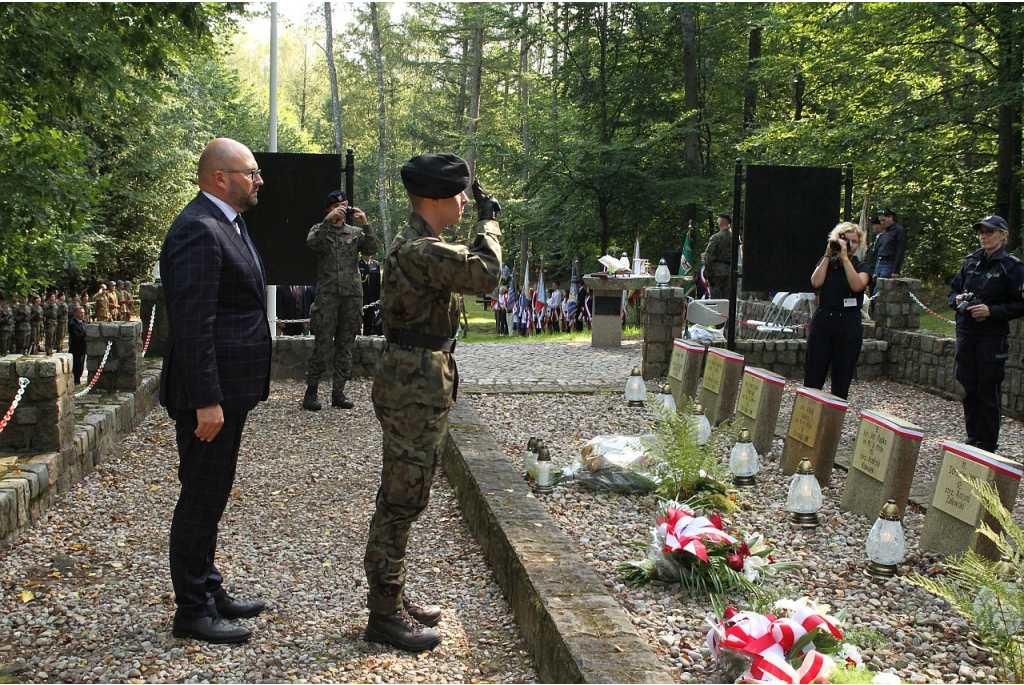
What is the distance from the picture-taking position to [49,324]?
19281mm

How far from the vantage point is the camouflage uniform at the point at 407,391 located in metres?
3.66

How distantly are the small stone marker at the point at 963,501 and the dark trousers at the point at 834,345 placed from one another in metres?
2.80

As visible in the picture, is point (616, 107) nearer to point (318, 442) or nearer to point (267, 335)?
point (318, 442)

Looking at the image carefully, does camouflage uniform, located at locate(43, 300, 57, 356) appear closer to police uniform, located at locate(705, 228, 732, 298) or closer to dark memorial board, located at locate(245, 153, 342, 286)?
dark memorial board, located at locate(245, 153, 342, 286)

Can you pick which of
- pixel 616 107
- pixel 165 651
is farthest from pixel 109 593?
pixel 616 107

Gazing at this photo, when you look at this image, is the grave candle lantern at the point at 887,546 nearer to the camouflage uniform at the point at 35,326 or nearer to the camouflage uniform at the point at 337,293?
the camouflage uniform at the point at 337,293

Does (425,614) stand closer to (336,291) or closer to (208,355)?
(208,355)

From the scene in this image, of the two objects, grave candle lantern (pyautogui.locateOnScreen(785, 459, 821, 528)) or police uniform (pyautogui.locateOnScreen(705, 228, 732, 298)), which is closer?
grave candle lantern (pyautogui.locateOnScreen(785, 459, 821, 528))

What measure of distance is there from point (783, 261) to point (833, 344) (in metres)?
2.37

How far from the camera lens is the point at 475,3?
105 feet

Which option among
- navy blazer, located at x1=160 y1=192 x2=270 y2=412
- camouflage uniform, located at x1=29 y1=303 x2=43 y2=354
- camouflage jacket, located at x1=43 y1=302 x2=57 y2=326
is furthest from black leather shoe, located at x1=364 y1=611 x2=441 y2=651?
camouflage jacket, located at x1=43 y1=302 x2=57 y2=326

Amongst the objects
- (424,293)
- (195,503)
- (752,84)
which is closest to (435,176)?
(424,293)

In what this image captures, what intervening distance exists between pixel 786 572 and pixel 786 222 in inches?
235

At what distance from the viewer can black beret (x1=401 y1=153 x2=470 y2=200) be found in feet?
12.0
